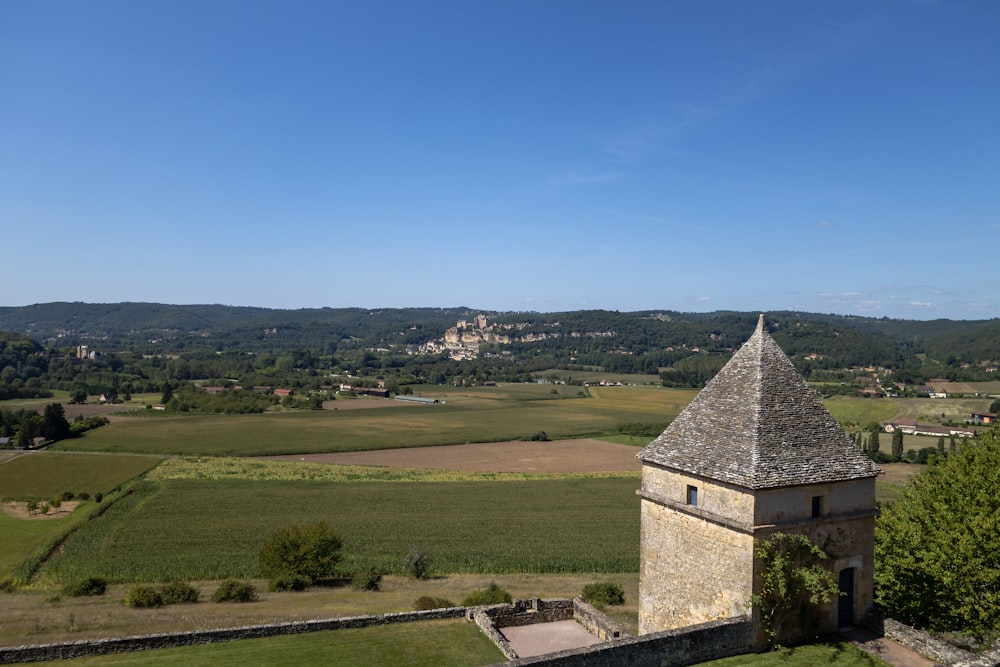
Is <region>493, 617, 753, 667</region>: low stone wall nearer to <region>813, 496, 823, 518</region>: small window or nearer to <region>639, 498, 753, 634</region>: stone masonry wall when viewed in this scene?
<region>639, 498, 753, 634</region>: stone masonry wall

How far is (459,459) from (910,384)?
114 meters

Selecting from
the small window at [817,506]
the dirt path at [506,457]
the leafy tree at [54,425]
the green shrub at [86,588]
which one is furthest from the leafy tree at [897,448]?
the leafy tree at [54,425]

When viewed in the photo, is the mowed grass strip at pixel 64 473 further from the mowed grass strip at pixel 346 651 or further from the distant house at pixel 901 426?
the distant house at pixel 901 426

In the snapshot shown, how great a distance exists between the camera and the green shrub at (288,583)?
2752 cm

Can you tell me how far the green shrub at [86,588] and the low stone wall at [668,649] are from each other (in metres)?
24.3

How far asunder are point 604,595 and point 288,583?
13.7 m

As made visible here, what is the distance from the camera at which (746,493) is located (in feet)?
40.7

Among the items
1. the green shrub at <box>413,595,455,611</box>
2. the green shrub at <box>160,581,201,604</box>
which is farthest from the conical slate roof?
the green shrub at <box>160,581,201,604</box>

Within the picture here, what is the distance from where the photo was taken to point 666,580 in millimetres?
14469

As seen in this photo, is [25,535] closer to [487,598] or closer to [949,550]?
[487,598]

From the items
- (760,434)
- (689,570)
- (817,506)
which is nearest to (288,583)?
(689,570)

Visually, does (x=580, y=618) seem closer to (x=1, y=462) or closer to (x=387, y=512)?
(x=387, y=512)

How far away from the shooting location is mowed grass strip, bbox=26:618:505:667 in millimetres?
14961

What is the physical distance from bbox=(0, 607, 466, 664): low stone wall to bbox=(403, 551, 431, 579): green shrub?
12207 millimetres
